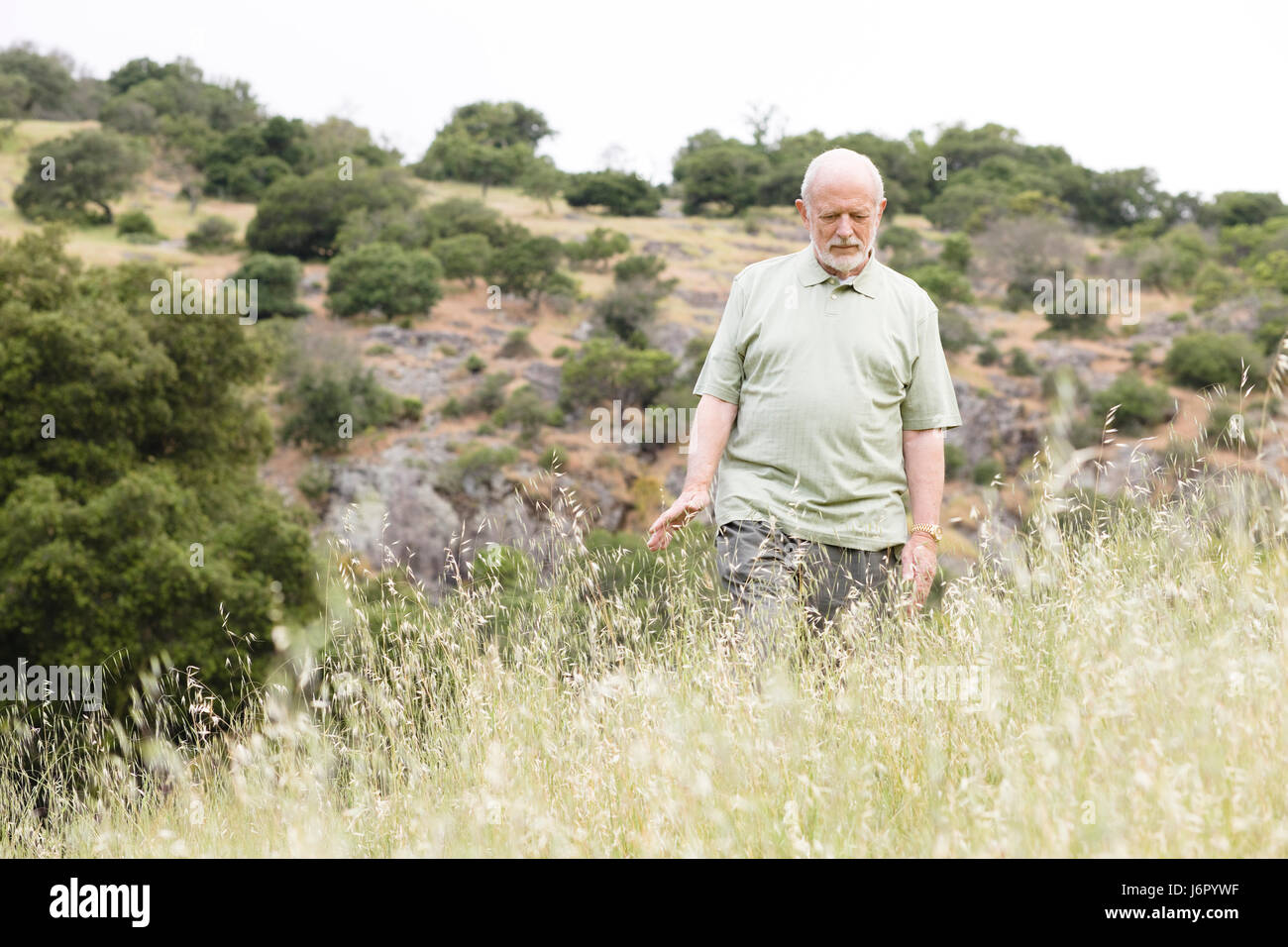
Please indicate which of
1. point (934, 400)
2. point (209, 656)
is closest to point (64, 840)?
point (934, 400)

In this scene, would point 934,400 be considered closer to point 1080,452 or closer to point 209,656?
point 1080,452

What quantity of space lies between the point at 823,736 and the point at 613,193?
59.6m

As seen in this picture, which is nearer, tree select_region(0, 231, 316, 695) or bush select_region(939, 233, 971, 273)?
tree select_region(0, 231, 316, 695)

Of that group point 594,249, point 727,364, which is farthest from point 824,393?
point 594,249

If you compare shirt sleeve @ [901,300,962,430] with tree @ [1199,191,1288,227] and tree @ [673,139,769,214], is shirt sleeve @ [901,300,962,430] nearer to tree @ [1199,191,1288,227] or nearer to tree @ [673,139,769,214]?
tree @ [673,139,769,214]

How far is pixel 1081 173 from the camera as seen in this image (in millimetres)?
64875

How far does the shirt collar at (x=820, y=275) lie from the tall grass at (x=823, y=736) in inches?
28.2

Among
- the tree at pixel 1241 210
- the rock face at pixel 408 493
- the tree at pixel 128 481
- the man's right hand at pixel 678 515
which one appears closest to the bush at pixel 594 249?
the rock face at pixel 408 493

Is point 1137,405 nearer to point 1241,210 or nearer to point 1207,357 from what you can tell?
point 1207,357

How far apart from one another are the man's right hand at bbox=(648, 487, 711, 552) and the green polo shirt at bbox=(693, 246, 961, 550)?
8.2 inches

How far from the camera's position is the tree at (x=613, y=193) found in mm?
60031

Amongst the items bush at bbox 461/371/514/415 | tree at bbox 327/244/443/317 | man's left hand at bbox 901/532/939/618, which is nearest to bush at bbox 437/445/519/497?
bush at bbox 461/371/514/415

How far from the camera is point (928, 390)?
134 inches

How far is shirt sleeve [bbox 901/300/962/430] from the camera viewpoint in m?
3.37
